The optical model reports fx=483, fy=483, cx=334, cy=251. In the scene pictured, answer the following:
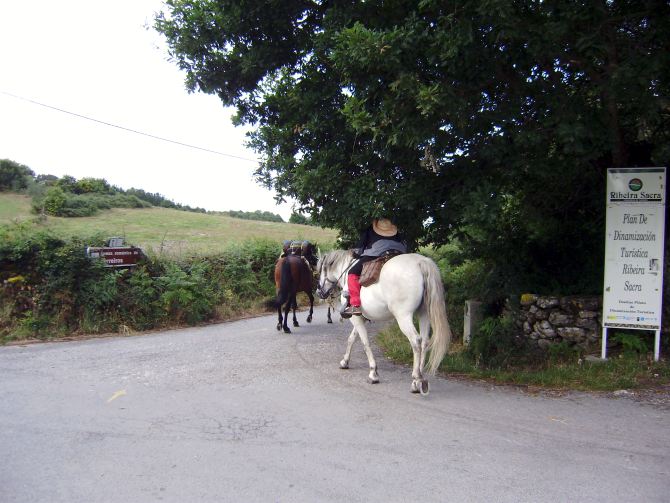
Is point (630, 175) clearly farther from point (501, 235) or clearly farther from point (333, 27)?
point (333, 27)

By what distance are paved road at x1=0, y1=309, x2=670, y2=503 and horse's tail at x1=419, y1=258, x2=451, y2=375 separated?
58 centimetres

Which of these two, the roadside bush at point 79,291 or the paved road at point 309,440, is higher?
the roadside bush at point 79,291

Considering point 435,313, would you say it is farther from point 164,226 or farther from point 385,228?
point 164,226

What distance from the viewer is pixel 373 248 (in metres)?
7.38

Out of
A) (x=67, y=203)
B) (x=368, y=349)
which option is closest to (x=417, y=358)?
(x=368, y=349)

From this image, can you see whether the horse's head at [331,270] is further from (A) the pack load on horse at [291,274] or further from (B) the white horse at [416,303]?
(A) the pack load on horse at [291,274]

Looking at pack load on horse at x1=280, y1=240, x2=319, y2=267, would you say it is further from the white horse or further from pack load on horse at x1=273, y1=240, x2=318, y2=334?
the white horse

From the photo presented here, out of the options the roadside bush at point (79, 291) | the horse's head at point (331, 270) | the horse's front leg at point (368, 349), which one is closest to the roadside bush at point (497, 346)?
the horse's front leg at point (368, 349)

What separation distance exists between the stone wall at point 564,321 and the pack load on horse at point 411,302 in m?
2.01

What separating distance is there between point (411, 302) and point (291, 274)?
5564mm

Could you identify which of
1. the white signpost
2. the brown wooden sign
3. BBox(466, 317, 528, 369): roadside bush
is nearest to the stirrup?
BBox(466, 317, 528, 369): roadside bush

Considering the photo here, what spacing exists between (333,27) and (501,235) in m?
4.66

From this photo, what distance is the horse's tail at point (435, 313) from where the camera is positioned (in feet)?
21.3

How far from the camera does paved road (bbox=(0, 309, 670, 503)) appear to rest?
3.90 m
